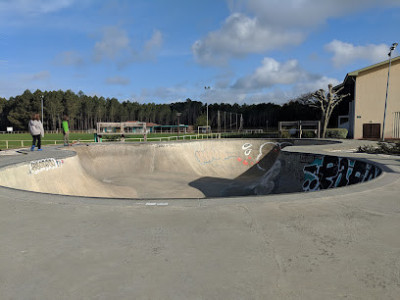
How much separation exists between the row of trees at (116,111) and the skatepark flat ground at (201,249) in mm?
71729

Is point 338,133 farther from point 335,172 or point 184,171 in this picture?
point 335,172

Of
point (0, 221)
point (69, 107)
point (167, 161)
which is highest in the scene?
point (69, 107)

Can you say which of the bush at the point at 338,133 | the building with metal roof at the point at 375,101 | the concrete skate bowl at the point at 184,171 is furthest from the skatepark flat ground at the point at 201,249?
the bush at the point at 338,133

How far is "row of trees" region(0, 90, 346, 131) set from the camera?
82.8 metres

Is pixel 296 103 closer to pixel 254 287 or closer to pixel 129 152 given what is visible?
pixel 129 152

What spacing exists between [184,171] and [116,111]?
100m

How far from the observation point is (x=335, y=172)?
385 inches

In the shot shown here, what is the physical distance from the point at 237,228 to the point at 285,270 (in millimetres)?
1047

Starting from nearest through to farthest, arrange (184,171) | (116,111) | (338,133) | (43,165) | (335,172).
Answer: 1. (43,165)
2. (335,172)
3. (184,171)
4. (338,133)
5. (116,111)

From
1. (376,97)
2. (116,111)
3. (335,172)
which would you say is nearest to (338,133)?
(376,97)

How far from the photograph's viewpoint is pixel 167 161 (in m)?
18.8

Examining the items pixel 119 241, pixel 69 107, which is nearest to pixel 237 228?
pixel 119 241

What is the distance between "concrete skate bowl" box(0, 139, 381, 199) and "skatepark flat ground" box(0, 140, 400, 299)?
481 centimetres

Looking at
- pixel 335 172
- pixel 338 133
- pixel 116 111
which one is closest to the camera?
pixel 335 172
